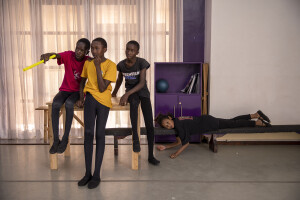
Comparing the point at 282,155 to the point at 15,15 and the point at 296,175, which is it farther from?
the point at 15,15

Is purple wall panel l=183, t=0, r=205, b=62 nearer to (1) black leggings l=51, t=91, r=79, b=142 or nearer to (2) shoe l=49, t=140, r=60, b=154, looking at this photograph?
(1) black leggings l=51, t=91, r=79, b=142

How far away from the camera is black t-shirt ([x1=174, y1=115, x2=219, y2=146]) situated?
3.41 meters

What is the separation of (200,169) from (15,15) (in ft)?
11.6

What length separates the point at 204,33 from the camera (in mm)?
4273

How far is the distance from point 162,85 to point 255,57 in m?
1.42

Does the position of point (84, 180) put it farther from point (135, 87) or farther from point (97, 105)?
point (135, 87)

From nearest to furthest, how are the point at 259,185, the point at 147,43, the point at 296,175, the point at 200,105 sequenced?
the point at 259,185, the point at 296,175, the point at 200,105, the point at 147,43

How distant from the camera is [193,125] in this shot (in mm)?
3547

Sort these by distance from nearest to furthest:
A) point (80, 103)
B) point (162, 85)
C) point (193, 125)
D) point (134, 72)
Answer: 1. point (80, 103)
2. point (134, 72)
3. point (193, 125)
4. point (162, 85)

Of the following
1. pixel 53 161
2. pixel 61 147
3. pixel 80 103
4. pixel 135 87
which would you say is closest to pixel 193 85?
pixel 135 87

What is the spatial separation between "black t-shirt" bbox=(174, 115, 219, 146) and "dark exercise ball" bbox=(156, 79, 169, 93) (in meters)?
0.58

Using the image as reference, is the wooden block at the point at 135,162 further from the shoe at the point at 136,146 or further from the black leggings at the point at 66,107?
the black leggings at the point at 66,107

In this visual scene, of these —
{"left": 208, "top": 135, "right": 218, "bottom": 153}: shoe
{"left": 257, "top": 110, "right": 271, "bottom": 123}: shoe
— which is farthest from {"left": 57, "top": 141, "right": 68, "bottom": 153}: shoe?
{"left": 257, "top": 110, "right": 271, "bottom": 123}: shoe

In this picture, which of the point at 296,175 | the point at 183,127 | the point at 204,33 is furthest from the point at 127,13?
the point at 296,175
